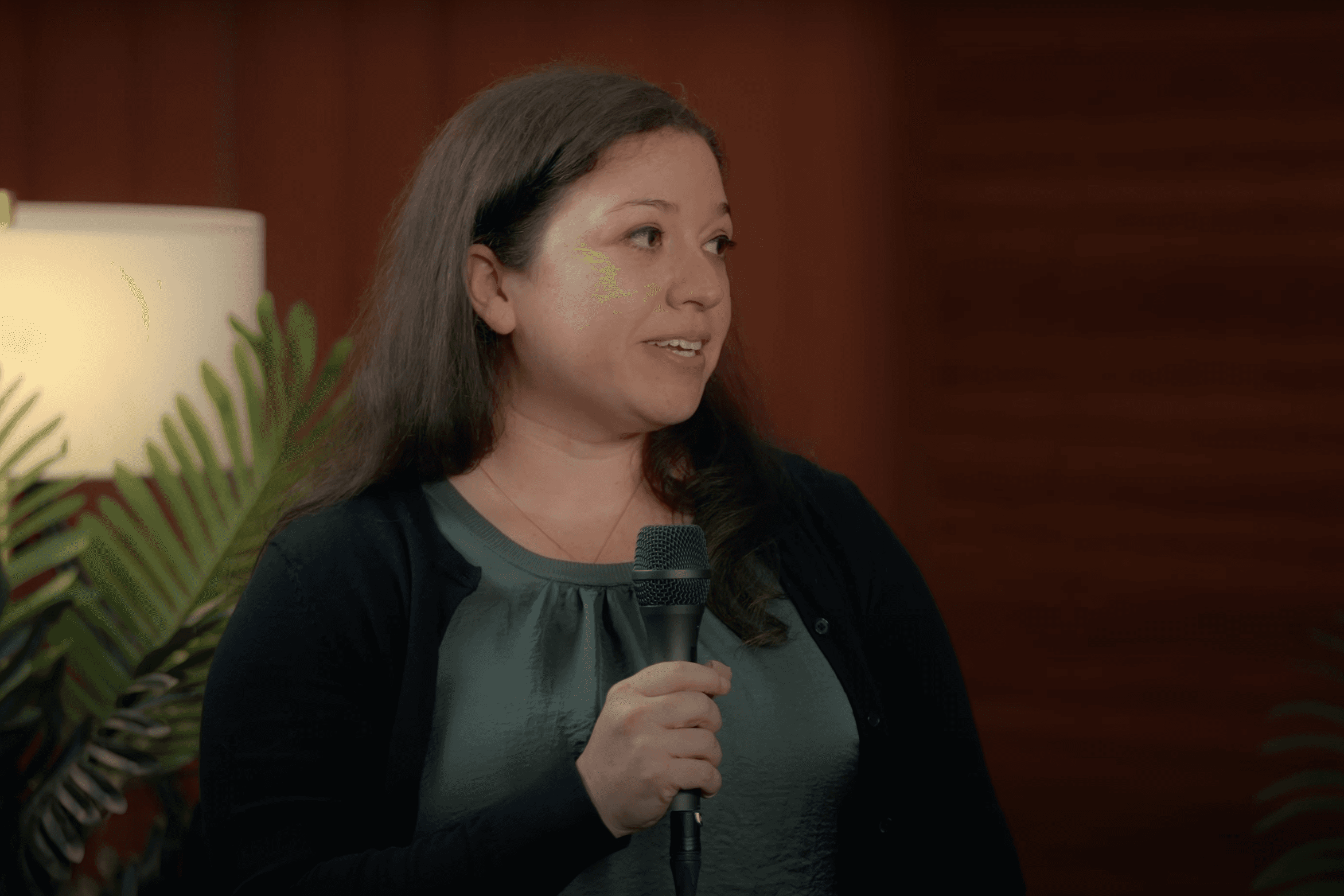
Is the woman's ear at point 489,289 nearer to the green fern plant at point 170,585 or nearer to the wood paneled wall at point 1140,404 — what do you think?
the green fern plant at point 170,585

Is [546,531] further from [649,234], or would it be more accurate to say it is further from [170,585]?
[170,585]

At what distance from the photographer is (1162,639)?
267 centimetres

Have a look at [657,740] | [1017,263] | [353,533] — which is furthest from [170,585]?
[1017,263]

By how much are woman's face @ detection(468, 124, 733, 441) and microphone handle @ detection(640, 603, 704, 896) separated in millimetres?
221

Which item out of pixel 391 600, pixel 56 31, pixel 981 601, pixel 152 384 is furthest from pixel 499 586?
pixel 56 31

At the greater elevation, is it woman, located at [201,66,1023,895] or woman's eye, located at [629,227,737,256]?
woman's eye, located at [629,227,737,256]

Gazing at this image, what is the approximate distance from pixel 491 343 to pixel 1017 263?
1.90 metres

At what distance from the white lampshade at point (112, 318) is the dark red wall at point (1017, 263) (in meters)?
1.12

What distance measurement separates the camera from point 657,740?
0.88m

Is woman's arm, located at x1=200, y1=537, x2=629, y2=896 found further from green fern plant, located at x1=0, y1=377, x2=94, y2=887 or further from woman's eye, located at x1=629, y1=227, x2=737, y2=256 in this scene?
green fern plant, located at x1=0, y1=377, x2=94, y2=887

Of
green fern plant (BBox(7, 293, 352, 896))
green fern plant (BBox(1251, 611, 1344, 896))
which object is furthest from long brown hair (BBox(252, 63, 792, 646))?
green fern plant (BBox(1251, 611, 1344, 896))

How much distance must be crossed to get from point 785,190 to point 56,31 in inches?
75.1

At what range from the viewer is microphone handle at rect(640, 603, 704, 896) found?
870mm

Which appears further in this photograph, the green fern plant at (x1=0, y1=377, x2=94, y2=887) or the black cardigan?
the green fern plant at (x1=0, y1=377, x2=94, y2=887)
